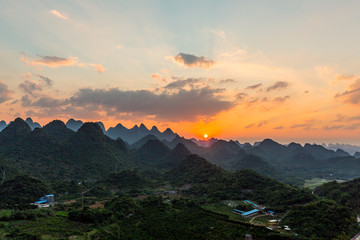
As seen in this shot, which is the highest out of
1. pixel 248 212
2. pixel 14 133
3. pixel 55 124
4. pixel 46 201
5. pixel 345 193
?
pixel 55 124

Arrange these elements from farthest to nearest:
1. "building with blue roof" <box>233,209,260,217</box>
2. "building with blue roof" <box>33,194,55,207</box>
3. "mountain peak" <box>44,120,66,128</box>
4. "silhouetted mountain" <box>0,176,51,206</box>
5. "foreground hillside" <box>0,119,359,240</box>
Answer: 1. "mountain peak" <box>44,120,66,128</box>
2. "building with blue roof" <box>33,194,55,207</box>
3. "silhouetted mountain" <box>0,176,51,206</box>
4. "building with blue roof" <box>233,209,260,217</box>
5. "foreground hillside" <box>0,119,359,240</box>

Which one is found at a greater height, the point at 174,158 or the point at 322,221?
the point at 174,158

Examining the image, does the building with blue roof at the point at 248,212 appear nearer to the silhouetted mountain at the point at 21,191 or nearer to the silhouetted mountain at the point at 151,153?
the silhouetted mountain at the point at 21,191

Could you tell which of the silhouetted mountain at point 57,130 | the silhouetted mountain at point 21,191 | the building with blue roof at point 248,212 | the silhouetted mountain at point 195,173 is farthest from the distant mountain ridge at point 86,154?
the building with blue roof at point 248,212

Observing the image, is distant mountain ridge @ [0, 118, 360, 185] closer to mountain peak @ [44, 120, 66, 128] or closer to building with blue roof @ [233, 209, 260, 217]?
mountain peak @ [44, 120, 66, 128]

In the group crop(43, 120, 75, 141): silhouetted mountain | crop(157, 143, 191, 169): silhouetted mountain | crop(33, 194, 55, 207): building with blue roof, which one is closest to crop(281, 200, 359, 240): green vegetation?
crop(33, 194, 55, 207): building with blue roof

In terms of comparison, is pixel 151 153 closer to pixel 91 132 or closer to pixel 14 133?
pixel 91 132

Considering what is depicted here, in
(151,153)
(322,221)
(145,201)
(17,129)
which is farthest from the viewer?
(151,153)

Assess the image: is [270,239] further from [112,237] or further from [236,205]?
[112,237]

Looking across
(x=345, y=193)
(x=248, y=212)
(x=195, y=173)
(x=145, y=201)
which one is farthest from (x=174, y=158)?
(x=345, y=193)

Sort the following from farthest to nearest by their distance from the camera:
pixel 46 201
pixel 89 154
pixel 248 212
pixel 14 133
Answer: pixel 14 133 < pixel 89 154 < pixel 46 201 < pixel 248 212
